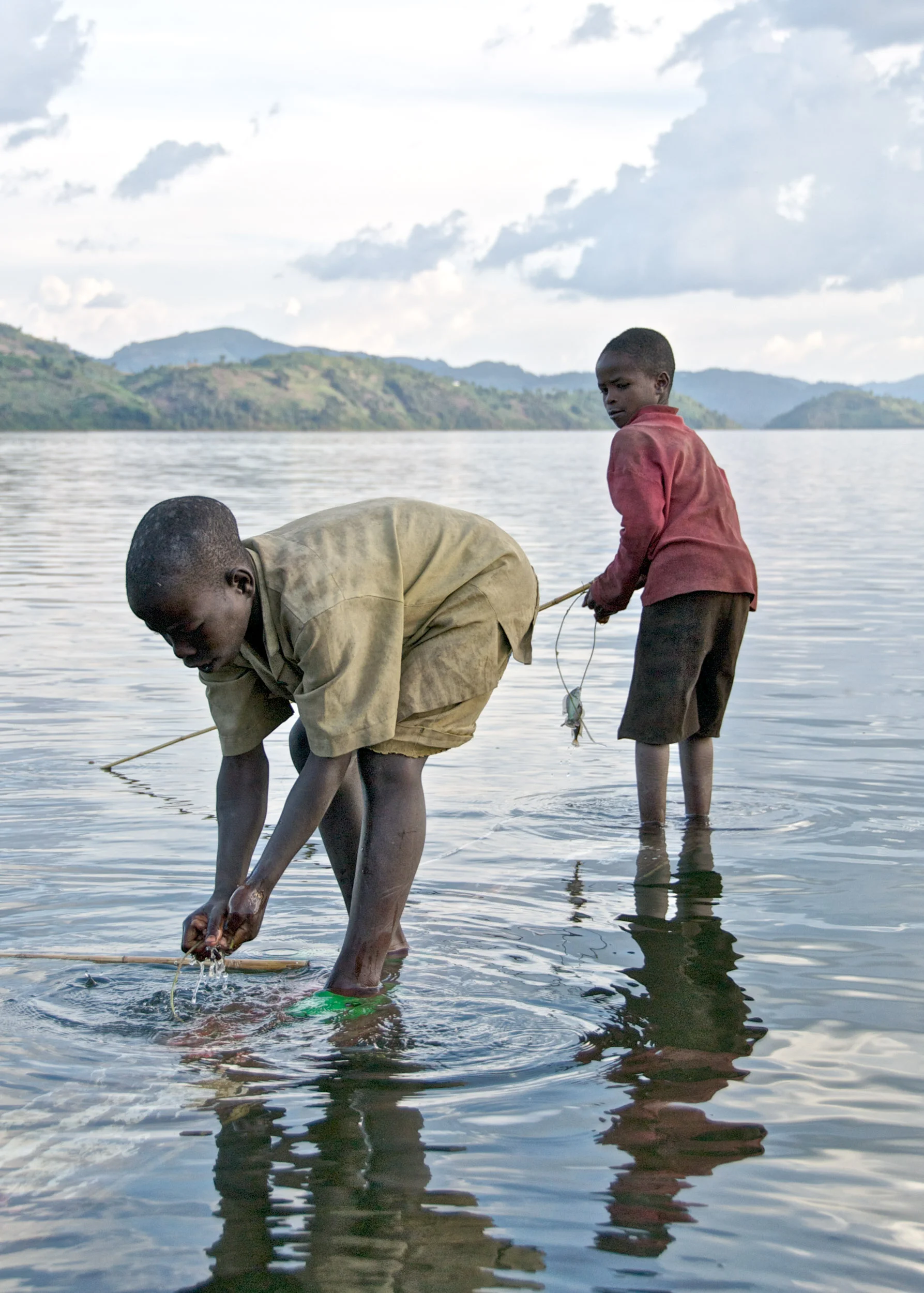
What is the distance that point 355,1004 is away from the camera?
400cm

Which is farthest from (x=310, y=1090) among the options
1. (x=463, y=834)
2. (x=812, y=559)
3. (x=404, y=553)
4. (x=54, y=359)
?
(x=54, y=359)

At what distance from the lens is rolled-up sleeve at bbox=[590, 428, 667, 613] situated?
225 inches

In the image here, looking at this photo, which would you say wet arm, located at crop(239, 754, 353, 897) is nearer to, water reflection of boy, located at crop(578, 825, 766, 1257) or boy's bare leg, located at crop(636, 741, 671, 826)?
water reflection of boy, located at crop(578, 825, 766, 1257)

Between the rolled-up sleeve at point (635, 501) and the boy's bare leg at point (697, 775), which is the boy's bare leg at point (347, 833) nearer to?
the rolled-up sleeve at point (635, 501)

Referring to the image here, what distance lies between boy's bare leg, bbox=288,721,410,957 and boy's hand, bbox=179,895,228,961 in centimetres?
64

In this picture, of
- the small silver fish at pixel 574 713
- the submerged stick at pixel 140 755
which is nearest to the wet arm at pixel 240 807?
the small silver fish at pixel 574 713

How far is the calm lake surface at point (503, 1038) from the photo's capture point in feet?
9.27

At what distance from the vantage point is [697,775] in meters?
6.21

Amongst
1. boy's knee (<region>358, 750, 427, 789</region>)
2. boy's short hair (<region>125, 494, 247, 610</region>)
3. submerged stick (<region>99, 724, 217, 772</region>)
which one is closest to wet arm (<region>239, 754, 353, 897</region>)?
boy's knee (<region>358, 750, 427, 789</region>)

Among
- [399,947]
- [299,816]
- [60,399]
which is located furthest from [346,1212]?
[60,399]

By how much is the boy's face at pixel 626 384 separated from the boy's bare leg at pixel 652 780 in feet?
4.28

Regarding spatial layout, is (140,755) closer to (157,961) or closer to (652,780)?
(652,780)

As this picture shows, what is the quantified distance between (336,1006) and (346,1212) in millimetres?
1073

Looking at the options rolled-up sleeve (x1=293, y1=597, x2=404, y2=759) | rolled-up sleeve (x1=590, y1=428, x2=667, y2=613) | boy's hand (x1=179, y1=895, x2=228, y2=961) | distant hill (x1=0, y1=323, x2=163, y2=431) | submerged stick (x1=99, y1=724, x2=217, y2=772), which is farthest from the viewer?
distant hill (x1=0, y1=323, x2=163, y2=431)
